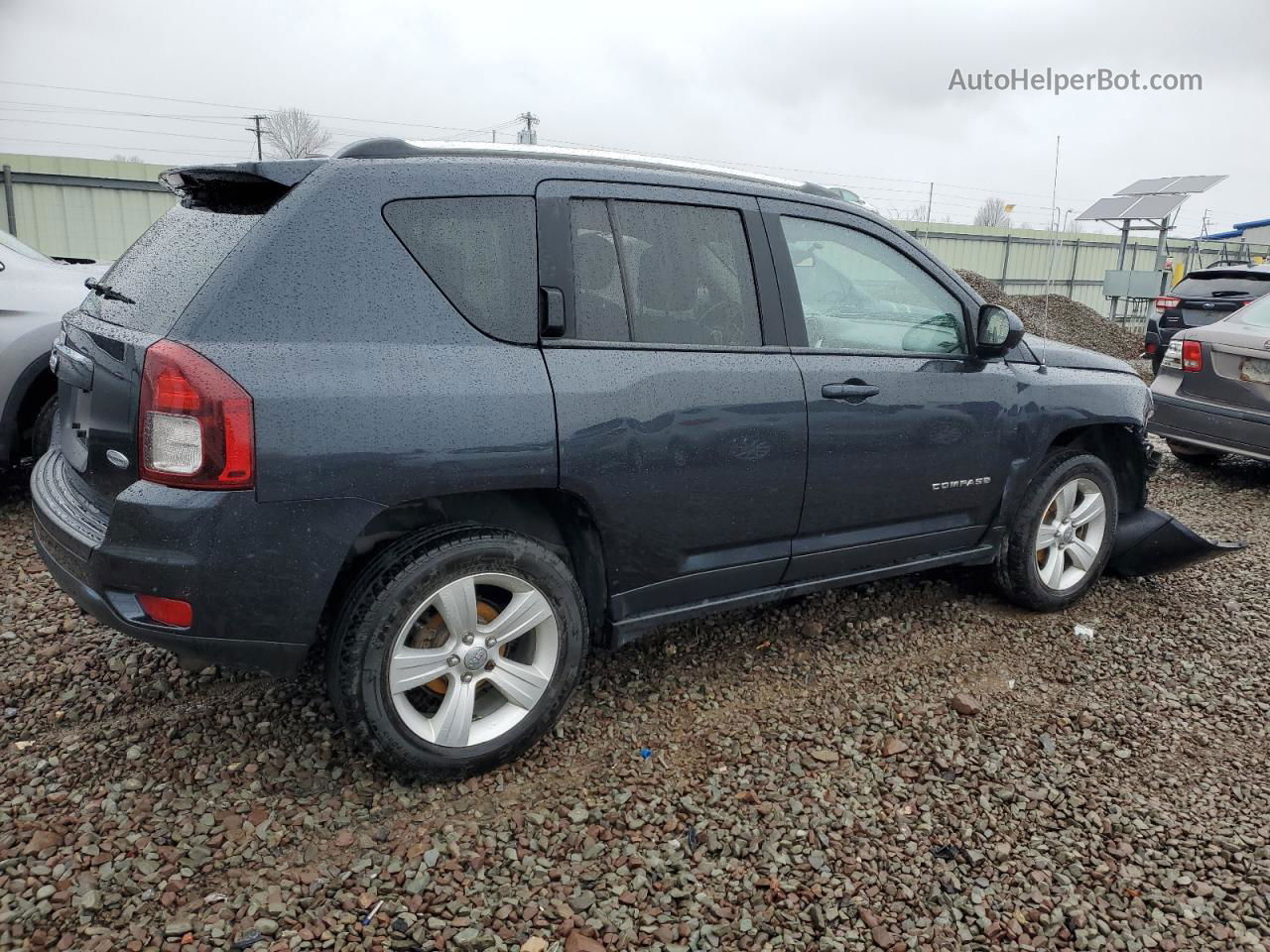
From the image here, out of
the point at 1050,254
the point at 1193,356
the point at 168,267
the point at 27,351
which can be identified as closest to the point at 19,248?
the point at 27,351

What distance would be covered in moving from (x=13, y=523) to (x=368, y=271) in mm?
3765

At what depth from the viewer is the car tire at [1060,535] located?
4.07 m

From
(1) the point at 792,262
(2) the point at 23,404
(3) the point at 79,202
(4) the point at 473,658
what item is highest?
(3) the point at 79,202

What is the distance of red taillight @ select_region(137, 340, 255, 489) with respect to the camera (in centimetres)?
229

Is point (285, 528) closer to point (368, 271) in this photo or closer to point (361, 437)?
point (361, 437)

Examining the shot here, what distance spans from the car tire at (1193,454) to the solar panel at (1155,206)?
12209mm

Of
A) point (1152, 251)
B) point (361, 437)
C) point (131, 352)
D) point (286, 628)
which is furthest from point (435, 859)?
point (1152, 251)

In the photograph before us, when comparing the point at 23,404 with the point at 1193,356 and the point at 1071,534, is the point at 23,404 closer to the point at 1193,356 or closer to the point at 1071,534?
the point at 1071,534

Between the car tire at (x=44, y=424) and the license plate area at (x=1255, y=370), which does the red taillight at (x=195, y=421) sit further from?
the license plate area at (x=1255, y=370)

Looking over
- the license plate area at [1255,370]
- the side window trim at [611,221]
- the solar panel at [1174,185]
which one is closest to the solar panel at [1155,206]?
the solar panel at [1174,185]

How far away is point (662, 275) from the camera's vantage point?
303 cm

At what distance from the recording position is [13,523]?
5.00 metres

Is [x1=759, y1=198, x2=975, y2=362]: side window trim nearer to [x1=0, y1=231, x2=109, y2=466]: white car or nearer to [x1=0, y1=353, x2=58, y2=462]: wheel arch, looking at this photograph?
[x1=0, y1=231, x2=109, y2=466]: white car

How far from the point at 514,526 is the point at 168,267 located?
1303 mm
